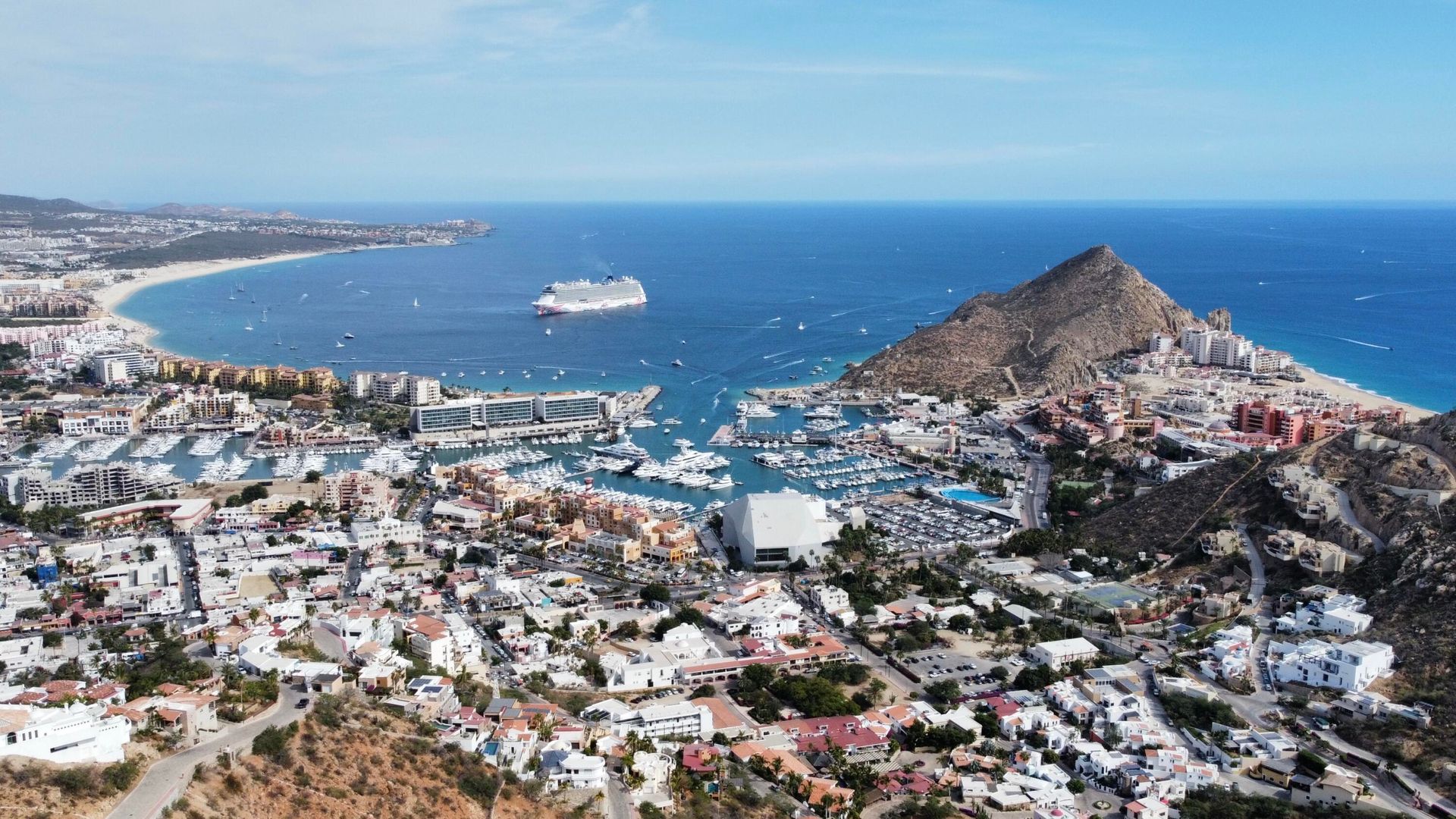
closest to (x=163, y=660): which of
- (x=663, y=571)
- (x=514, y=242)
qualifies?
(x=663, y=571)

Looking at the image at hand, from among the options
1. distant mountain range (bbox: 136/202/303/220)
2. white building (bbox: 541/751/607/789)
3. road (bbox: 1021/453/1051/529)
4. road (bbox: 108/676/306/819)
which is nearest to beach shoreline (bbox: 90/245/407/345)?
road (bbox: 1021/453/1051/529)

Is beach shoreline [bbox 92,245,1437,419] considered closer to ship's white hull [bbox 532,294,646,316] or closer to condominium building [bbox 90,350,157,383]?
condominium building [bbox 90,350,157,383]

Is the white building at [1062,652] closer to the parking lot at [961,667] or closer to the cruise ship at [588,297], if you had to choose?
the parking lot at [961,667]

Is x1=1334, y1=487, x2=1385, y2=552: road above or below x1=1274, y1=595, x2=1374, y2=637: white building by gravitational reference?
above

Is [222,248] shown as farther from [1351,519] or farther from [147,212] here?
[1351,519]

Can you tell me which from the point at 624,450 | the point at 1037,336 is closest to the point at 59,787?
the point at 624,450
